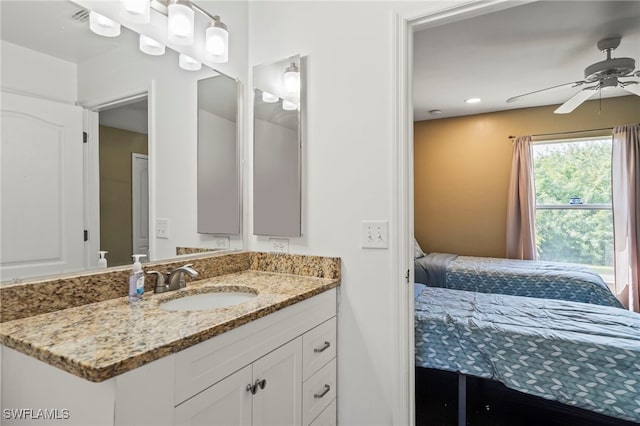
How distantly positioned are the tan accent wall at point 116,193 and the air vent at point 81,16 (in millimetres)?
367

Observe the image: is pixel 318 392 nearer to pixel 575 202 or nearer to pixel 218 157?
pixel 218 157

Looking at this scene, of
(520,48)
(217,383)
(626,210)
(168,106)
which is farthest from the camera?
(626,210)

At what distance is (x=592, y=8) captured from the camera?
2.01 m

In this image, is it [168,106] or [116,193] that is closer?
[116,193]

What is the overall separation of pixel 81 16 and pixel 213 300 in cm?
115

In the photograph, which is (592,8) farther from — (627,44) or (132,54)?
(132,54)

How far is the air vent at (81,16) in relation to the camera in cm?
113

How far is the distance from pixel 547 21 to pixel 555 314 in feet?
6.22

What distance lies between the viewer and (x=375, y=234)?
1.43 metres

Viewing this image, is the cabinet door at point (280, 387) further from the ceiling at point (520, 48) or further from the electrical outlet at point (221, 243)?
the ceiling at point (520, 48)

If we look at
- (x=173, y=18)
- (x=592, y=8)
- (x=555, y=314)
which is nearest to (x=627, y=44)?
(x=592, y=8)

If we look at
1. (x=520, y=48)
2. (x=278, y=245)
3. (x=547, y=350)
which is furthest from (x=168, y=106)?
(x=520, y=48)

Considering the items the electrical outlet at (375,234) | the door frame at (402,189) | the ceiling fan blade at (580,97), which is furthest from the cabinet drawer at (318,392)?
the ceiling fan blade at (580,97)

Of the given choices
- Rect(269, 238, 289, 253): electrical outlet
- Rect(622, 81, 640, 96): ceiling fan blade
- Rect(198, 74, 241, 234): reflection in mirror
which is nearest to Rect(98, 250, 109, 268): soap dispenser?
Rect(198, 74, 241, 234): reflection in mirror
